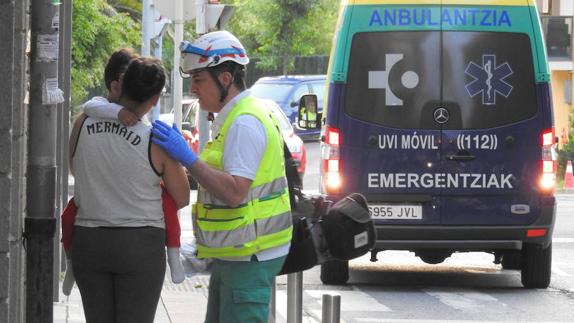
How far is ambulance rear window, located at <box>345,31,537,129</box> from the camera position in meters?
11.7

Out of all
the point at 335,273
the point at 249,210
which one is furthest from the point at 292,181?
the point at 335,273

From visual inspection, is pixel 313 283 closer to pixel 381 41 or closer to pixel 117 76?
pixel 381 41

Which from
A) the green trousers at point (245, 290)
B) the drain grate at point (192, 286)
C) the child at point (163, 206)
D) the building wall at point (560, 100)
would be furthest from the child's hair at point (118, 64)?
the building wall at point (560, 100)

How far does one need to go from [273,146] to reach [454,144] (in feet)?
20.2

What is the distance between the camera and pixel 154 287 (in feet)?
19.1

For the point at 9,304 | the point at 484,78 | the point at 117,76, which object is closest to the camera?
the point at 9,304

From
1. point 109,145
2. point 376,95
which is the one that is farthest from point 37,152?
point 376,95

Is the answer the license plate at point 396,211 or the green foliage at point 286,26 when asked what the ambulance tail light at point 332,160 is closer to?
the license plate at point 396,211

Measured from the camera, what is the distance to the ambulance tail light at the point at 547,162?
1166cm

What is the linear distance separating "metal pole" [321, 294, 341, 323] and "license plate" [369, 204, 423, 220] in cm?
445

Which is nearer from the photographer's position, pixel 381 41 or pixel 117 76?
pixel 117 76

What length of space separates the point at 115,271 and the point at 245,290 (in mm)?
518

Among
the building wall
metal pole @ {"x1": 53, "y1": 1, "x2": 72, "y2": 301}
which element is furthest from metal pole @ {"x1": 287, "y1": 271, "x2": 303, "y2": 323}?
the building wall

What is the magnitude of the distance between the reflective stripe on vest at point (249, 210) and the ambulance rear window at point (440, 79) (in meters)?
5.97
